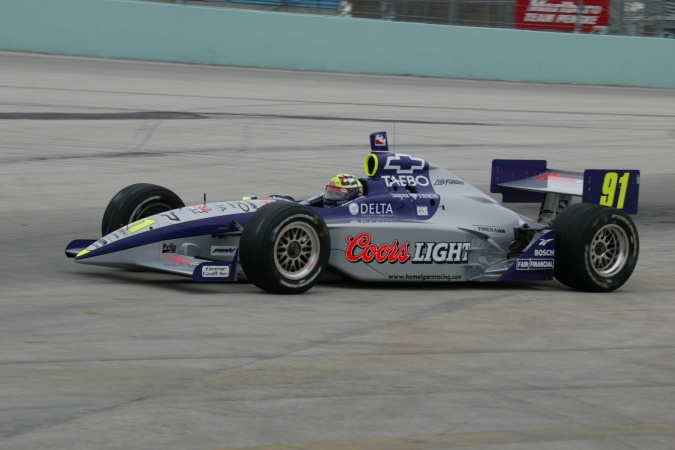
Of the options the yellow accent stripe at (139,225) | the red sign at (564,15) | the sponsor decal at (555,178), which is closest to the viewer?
the yellow accent stripe at (139,225)

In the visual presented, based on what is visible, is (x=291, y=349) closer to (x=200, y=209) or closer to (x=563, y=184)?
(x=200, y=209)

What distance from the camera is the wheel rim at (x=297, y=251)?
8406 mm

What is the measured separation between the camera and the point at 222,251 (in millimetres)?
8930

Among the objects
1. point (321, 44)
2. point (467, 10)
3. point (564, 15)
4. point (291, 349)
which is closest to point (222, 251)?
point (291, 349)

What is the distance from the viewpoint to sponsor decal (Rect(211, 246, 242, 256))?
8.90 meters

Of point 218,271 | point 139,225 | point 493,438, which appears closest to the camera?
point 493,438

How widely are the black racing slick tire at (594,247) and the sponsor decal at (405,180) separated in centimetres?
117

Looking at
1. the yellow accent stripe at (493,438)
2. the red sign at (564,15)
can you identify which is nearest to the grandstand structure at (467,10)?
the red sign at (564,15)

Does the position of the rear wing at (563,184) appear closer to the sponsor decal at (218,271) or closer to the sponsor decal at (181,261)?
the sponsor decal at (218,271)

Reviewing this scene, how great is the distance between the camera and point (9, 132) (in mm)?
17875

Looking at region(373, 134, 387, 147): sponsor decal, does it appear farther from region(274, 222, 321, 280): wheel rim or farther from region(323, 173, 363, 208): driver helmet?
region(274, 222, 321, 280): wheel rim

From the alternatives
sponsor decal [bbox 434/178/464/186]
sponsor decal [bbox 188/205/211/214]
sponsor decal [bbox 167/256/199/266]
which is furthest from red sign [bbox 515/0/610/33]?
sponsor decal [bbox 167/256/199/266]

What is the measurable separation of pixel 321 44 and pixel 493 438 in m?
23.9

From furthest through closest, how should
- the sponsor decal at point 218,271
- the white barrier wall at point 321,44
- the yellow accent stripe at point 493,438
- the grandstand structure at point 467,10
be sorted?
the grandstand structure at point 467,10 < the white barrier wall at point 321,44 < the sponsor decal at point 218,271 < the yellow accent stripe at point 493,438
